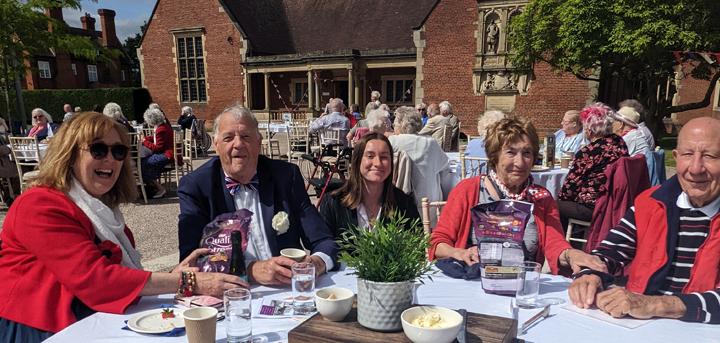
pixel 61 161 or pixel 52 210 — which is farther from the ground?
pixel 61 161

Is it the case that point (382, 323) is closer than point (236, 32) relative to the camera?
Yes

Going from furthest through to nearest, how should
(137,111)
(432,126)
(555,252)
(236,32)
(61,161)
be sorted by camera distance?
(137,111), (236,32), (432,126), (555,252), (61,161)

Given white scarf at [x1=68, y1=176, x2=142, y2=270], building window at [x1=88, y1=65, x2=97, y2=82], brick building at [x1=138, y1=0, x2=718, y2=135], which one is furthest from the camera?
building window at [x1=88, y1=65, x2=97, y2=82]

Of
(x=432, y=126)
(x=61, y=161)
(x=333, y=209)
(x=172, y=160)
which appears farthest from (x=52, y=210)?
(x=432, y=126)

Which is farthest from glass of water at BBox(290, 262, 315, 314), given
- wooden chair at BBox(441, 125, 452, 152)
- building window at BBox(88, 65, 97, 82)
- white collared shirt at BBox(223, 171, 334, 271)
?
building window at BBox(88, 65, 97, 82)

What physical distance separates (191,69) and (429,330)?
2721cm

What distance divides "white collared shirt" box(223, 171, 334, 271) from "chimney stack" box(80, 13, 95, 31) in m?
50.5

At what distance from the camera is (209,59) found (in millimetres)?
24656

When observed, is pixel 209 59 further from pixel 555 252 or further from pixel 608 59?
pixel 555 252

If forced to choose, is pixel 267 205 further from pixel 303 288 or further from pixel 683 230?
pixel 683 230

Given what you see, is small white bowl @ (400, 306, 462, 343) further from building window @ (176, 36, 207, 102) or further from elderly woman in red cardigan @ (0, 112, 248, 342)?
building window @ (176, 36, 207, 102)

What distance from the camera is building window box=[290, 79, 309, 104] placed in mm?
25250

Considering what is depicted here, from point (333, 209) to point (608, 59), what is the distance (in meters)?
14.9

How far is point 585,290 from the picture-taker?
5.58 ft
